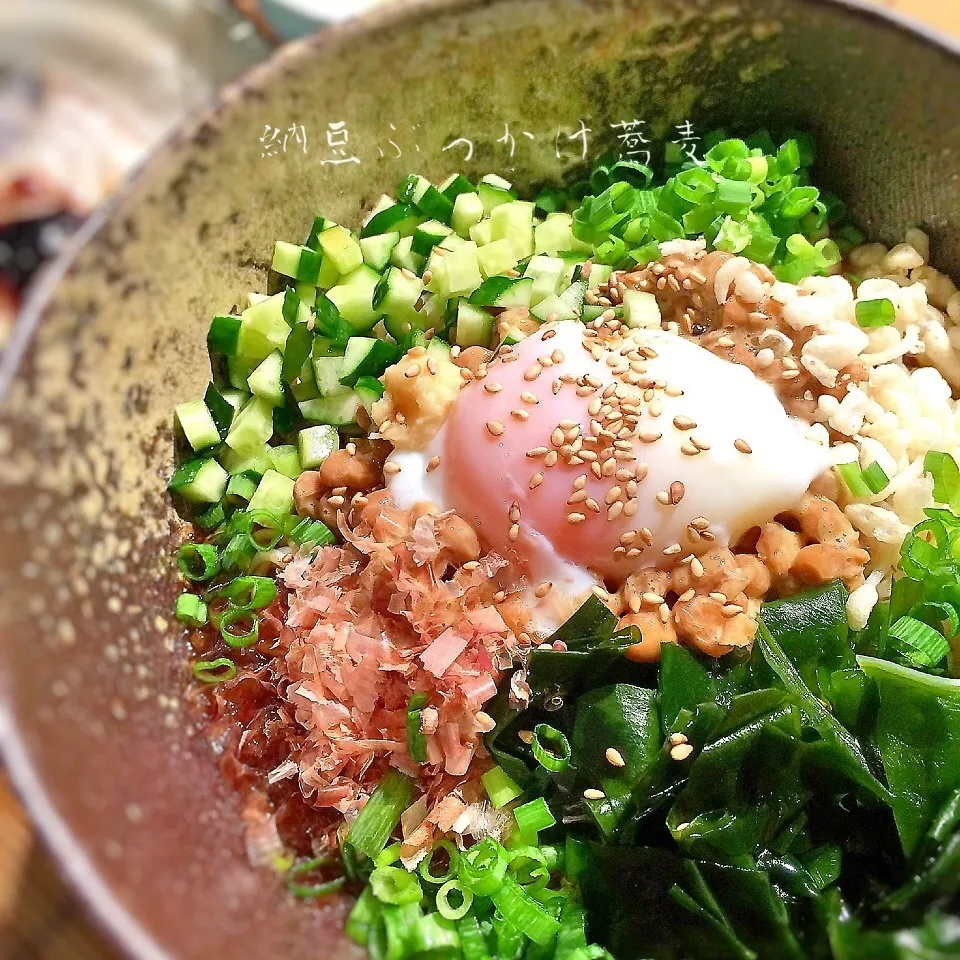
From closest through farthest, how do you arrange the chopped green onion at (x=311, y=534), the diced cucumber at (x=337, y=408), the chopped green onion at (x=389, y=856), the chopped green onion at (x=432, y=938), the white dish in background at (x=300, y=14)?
the chopped green onion at (x=432, y=938) < the chopped green onion at (x=389, y=856) < the chopped green onion at (x=311, y=534) < the diced cucumber at (x=337, y=408) < the white dish in background at (x=300, y=14)

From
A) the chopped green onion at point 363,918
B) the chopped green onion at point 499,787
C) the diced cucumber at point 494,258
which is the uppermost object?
the diced cucumber at point 494,258

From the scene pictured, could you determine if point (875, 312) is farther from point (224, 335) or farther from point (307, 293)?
point (224, 335)

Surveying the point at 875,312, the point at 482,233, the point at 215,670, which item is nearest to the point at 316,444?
the point at 215,670

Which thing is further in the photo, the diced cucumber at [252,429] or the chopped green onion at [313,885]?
the diced cucumber at [252,429]

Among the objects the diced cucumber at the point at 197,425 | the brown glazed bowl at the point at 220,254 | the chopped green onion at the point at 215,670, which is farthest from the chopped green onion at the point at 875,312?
the chopped green onion at the point at 215,670

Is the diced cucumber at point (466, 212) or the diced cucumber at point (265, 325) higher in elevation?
the diced cucumber at point (466, 212)

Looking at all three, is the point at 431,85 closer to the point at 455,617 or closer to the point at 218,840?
the point at 455,617

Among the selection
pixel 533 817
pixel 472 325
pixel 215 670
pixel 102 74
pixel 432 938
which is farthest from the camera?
pixel 102 74

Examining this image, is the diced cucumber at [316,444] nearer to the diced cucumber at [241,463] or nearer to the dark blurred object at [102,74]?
the diced cucumber at [241,463]
